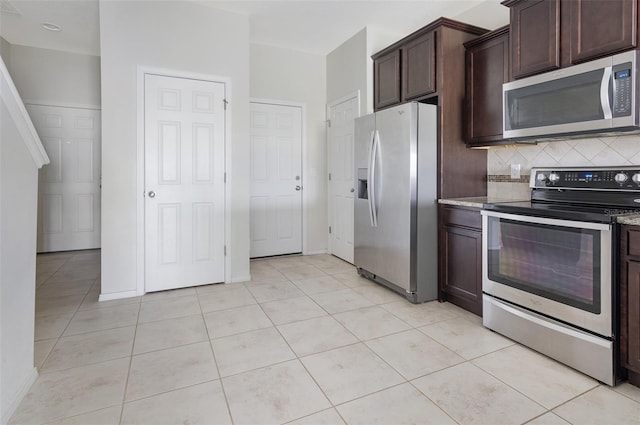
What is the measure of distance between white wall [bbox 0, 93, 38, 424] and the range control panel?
3250mm

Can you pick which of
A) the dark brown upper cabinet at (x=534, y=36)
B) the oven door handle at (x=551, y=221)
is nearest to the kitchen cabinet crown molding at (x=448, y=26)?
the dark brown upper cabinet at (x=534, y=36)

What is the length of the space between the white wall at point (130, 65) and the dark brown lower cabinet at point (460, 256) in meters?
2.62

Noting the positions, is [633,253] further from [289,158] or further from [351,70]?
[289,158]

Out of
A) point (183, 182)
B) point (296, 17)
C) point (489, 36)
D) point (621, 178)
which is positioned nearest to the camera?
point (621, 178)

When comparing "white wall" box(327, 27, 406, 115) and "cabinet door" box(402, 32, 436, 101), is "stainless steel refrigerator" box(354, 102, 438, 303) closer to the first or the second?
"cabinet door" box(402, 32, 436, 101)

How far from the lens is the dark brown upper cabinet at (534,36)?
225 centimetres

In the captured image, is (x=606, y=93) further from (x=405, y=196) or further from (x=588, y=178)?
(x=405, y=196)

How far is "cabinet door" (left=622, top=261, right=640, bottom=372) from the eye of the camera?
1.70 metres

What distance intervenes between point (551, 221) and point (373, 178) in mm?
1575

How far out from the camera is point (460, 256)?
2.84 metres

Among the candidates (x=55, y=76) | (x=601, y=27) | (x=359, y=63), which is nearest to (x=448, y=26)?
(x=601, y=27)

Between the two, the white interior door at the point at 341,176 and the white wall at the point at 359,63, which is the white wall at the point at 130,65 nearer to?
the white wall at the point at 359,63

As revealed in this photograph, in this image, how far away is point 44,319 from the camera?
107 inches

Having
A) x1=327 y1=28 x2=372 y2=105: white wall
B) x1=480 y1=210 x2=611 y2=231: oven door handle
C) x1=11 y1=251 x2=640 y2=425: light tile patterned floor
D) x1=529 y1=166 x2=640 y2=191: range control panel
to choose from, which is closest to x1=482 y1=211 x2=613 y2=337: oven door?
x1=480 y1=210 x2=611 y2=231: oven door handle
